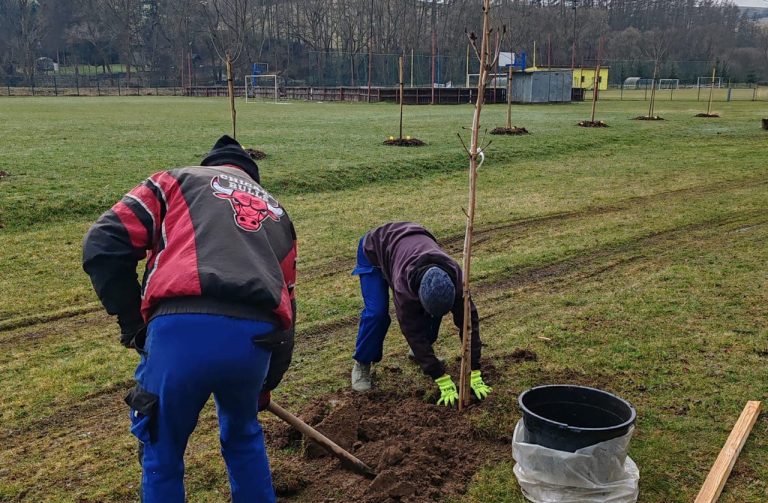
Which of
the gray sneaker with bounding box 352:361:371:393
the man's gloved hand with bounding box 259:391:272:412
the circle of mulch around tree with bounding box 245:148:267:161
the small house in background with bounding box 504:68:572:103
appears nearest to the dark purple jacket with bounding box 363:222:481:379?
the gray sneaker with bounding box 352:361:371:393

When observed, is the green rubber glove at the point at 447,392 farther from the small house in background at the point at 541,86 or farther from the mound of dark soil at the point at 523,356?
the small house in background at the point at 541,86

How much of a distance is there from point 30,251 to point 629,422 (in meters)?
7.36

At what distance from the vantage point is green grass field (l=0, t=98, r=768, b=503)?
4.02m

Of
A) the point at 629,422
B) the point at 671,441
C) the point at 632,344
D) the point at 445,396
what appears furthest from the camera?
the point at 632,344

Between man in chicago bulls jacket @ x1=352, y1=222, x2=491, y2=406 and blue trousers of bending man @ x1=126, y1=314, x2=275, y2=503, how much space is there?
4.68ft

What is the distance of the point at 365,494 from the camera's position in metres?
3.57

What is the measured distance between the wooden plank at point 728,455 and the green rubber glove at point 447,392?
5.04ft

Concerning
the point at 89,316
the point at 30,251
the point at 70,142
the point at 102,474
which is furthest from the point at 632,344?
the point at 70,142

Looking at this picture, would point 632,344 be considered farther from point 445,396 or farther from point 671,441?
point 445,396

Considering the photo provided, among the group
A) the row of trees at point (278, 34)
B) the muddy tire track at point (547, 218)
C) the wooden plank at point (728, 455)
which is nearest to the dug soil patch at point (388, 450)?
the wooden plank at point (728, 455)

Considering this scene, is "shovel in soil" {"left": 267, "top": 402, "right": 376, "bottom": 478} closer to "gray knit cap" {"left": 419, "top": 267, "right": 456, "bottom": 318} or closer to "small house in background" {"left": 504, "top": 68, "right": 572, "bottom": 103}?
"gray knit cap" {"left": 419, "top": 267, "right": 456, "bottom": 318}

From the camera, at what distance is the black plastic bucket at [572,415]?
3293 mm

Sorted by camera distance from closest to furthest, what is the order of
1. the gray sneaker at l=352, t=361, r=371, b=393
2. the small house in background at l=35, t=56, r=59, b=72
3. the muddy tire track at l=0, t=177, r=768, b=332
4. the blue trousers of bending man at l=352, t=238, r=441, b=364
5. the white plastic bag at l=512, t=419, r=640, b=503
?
the white plastic bag at l=512, t=419, r=640, b=503
the blue trousers of bending man at l=352, t=238, r=441, b=364
the gray sneaker at l=352, t=361, r=371, b=393
the muddy tire track at l=0, t=177, r=768, b=332
the small house in background at l=35, t=56, r=59, b=72

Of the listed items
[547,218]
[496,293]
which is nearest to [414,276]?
[496,293]
